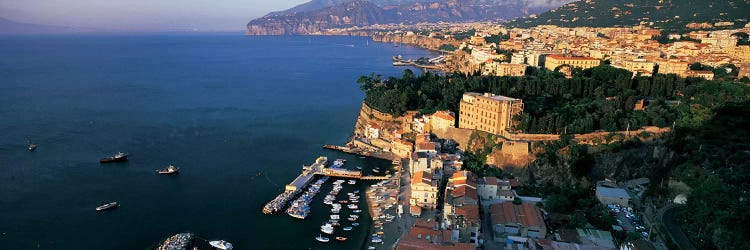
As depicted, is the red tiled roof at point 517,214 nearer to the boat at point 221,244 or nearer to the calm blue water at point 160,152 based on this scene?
the calm blue water at point 160,152

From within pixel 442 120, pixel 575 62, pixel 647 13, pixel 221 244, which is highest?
pixel 647 13

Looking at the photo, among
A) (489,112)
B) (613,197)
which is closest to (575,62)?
(489,112)

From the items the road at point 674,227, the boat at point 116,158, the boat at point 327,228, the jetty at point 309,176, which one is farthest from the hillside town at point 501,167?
the boat at point 116,158

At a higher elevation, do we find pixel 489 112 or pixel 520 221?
pixel 489 112

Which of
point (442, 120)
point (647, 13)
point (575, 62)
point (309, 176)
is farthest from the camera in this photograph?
point (647, 13)

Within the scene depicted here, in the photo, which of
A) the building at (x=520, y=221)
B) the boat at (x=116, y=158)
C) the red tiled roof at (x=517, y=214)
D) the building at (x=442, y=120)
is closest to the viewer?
the building at (x=520, y=221)

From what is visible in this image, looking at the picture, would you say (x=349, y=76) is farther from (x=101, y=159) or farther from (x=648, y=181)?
(x=648, y=181)

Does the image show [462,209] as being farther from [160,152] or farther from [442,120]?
[160,152]
